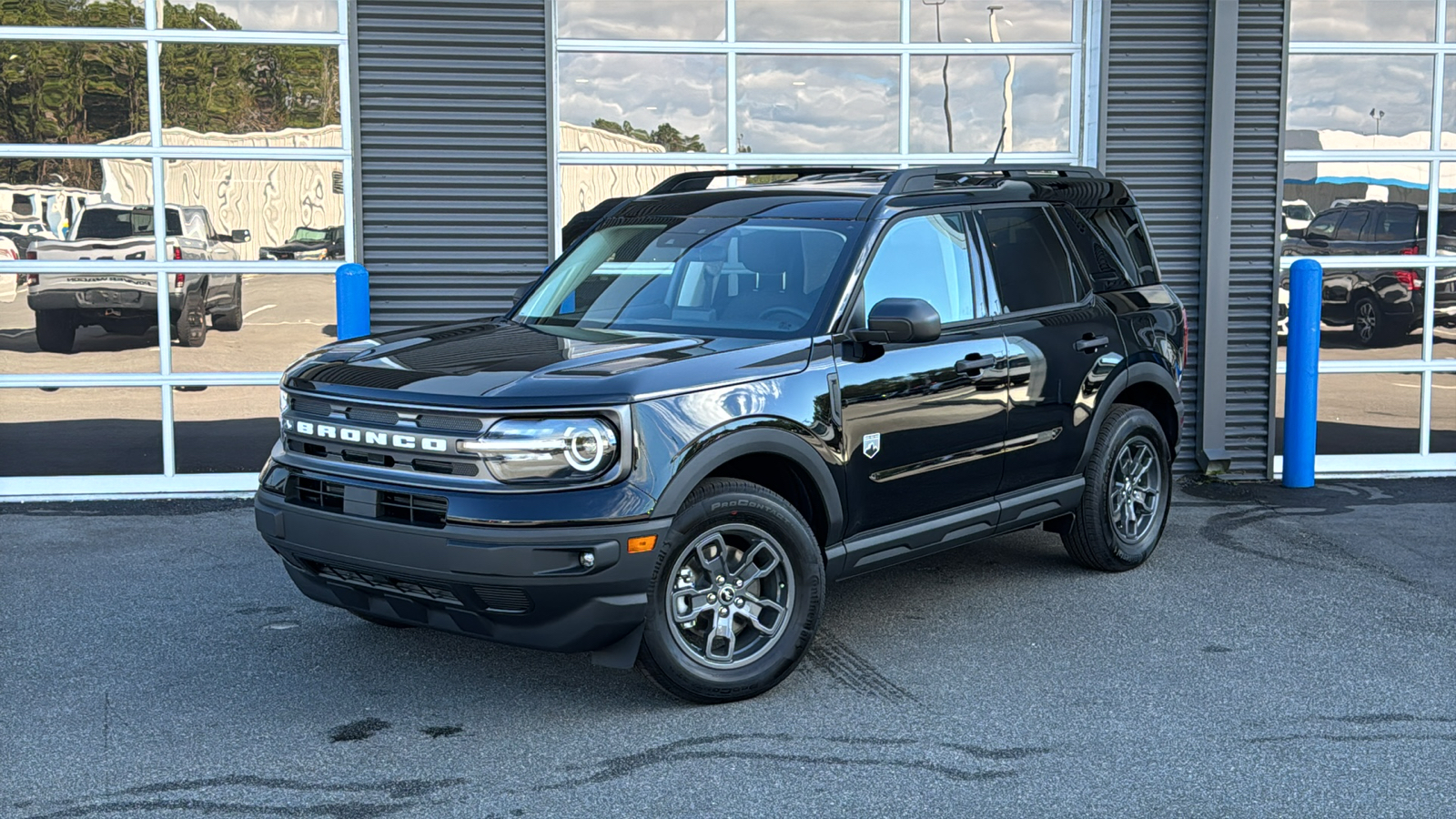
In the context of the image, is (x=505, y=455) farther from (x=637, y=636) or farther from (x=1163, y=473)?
(x=1163, y=473)

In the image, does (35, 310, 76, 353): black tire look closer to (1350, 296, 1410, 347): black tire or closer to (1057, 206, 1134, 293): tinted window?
(1057, 206, 1134, 293): tinted window

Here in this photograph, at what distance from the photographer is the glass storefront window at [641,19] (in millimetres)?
9250

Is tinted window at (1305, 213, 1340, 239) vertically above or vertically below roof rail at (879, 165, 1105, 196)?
below

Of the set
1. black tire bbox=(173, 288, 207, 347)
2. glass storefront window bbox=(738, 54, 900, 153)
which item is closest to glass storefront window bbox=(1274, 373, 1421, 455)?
glass storefront window bbox=(738, 54, 900, 153)

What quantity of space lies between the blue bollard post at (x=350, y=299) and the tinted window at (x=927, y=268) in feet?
13.2

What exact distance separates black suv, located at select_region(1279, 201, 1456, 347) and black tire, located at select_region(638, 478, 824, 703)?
6.02 meters

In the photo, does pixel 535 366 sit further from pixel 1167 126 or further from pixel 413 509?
pixel 1167 126

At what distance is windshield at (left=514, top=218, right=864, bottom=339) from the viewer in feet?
18.0

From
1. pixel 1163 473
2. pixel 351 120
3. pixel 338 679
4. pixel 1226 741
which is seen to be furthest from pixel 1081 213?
pixel 351 120

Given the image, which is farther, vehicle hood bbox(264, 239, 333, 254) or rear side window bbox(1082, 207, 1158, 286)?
vehicle hood bbox(264, 239, 333, 254)

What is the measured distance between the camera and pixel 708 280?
572 cm

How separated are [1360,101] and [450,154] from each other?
6171mm

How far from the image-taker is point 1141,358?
692 cm

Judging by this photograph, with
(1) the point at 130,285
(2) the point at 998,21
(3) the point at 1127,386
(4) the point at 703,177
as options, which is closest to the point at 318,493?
(4) the point at 703,177
